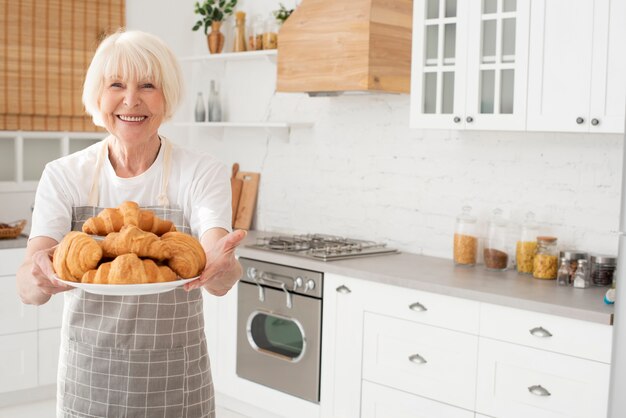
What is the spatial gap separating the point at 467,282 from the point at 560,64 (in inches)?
37.0

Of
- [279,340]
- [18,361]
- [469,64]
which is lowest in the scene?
[18,361]

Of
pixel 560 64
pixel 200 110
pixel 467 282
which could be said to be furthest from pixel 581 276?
pixel 200 110

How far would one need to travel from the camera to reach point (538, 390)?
3053 mm

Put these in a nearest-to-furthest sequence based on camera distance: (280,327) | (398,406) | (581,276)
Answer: (581,276)
(398,406)
(280,327)

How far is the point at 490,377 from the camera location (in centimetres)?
321

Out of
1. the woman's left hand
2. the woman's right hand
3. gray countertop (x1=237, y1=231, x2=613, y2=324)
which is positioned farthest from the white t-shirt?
gray countertop (x1=237, y1=231, x2=613, y2=324)

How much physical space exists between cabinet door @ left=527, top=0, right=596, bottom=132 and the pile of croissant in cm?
202

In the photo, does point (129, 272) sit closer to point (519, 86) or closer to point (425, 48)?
point (519, 86)

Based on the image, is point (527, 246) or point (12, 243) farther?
point (12, 243)

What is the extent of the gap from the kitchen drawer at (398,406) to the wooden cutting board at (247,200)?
66.2 inches

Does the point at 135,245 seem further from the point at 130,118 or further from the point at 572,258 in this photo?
the point at 572,258

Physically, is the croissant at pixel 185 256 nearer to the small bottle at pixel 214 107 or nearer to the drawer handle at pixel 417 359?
the drawer handle at pixel 417 359

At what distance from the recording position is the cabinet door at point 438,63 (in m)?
3.59

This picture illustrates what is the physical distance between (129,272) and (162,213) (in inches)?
18.7
